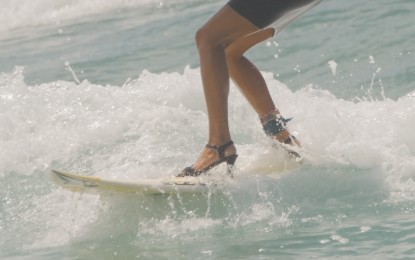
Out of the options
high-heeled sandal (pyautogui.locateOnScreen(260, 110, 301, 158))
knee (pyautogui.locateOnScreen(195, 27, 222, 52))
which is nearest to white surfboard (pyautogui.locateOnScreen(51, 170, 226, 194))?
high-heeled sandal (pyautogui.locateOnScreen(260, 110, 301, 158))

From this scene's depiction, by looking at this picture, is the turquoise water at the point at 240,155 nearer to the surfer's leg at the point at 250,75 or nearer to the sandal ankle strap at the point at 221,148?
the sandal ankle strap at the point at 221,148

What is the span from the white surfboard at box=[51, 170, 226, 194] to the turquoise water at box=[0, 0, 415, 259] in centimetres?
7

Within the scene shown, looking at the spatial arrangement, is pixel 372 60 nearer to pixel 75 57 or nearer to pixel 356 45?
pixel 356 45

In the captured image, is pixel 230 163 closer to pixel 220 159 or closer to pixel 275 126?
pixel 220 159

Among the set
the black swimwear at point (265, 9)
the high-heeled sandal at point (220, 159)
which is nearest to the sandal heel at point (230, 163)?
the high-heeled sandal at point (220, 159)

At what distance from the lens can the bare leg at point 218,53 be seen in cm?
594

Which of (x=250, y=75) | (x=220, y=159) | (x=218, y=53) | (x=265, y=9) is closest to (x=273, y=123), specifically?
(x=250, y=75)

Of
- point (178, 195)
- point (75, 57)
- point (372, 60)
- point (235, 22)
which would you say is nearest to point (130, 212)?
point (178, 195)

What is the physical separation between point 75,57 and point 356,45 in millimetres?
4620

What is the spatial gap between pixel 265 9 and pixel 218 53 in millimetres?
357

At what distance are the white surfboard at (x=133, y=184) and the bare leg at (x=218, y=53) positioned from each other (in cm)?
33

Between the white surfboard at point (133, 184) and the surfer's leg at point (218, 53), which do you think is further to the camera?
the surfer's leg at point (218, 53)

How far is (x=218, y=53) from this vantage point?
5.95m

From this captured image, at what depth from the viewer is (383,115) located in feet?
23.6
